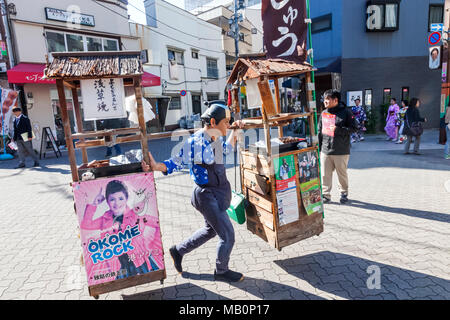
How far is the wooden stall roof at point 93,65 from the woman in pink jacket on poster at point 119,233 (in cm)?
102

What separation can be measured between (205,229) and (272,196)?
831 millimetres

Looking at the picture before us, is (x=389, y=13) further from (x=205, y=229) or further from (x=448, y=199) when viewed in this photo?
(x=205, y=229)

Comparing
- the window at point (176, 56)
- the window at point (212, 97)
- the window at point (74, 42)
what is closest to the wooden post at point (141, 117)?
the window at point (74, 42)

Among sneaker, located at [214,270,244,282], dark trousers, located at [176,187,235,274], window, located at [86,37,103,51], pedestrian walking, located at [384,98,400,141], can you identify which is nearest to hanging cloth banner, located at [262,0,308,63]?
dark trousers, located at [176,187,235,274]

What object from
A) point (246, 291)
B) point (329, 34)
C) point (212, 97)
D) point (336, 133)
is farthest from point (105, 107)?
point (212, 97)

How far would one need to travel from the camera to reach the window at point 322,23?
15452 millimetres

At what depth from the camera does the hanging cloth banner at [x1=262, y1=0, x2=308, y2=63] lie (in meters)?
4.19

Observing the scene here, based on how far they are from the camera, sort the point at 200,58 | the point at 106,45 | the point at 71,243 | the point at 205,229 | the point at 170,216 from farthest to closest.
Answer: the point at 200,58 → the point at 106,45 → the point at 170,216 → the point at 71,243 → the point at 205,229

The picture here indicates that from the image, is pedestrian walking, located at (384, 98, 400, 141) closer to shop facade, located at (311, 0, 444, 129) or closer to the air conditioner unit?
shop facade, located at (311, 0, 444, 129)

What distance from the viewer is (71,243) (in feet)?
14.6
